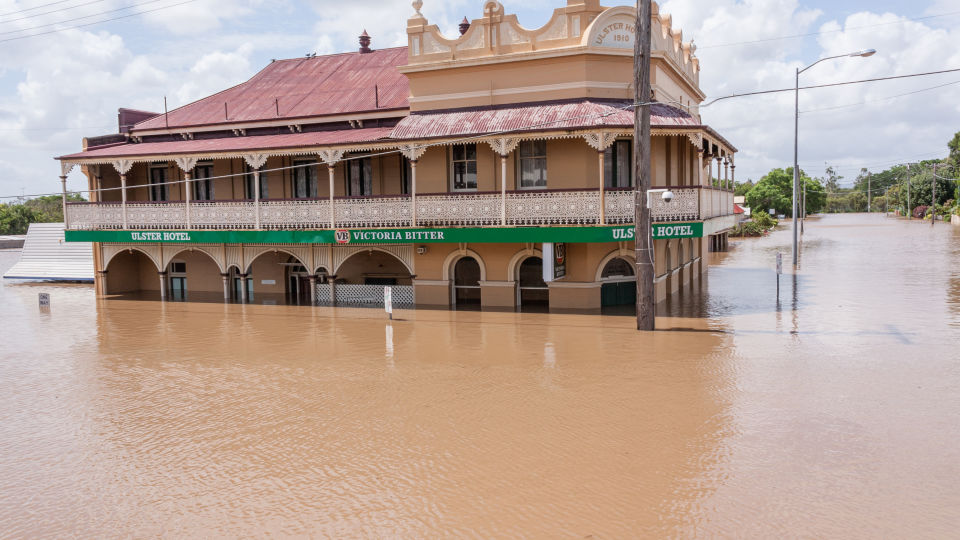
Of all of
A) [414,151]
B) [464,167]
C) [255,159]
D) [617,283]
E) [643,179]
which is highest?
[255,159]

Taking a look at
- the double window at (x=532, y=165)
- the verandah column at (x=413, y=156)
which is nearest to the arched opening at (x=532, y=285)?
the double window at (x=532, y=165)

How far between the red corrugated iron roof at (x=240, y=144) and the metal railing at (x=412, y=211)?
1.85 meters

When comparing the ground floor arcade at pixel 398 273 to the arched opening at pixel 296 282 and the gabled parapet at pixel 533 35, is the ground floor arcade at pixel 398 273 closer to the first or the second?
the arched opening at pixel 296 282

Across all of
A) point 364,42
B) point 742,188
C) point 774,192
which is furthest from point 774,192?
point 364,42

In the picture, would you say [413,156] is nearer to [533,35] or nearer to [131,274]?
[533,35]

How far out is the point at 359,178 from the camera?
25.1 m

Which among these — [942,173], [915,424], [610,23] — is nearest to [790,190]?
[942,173]

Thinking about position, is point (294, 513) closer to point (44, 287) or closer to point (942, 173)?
point (44, 287)

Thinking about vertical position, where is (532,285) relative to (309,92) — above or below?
below

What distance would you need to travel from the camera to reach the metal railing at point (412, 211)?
19734mm

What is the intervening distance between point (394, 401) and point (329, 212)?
41.2 ft

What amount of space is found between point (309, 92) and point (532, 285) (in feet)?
40.9

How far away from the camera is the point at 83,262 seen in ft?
120

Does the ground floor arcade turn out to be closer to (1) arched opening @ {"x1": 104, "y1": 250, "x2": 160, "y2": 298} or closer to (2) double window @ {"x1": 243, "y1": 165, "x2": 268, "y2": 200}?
(1) arched opening @ {"x1": 104, "y1": 250, "x2": 160, "y2": 298}
